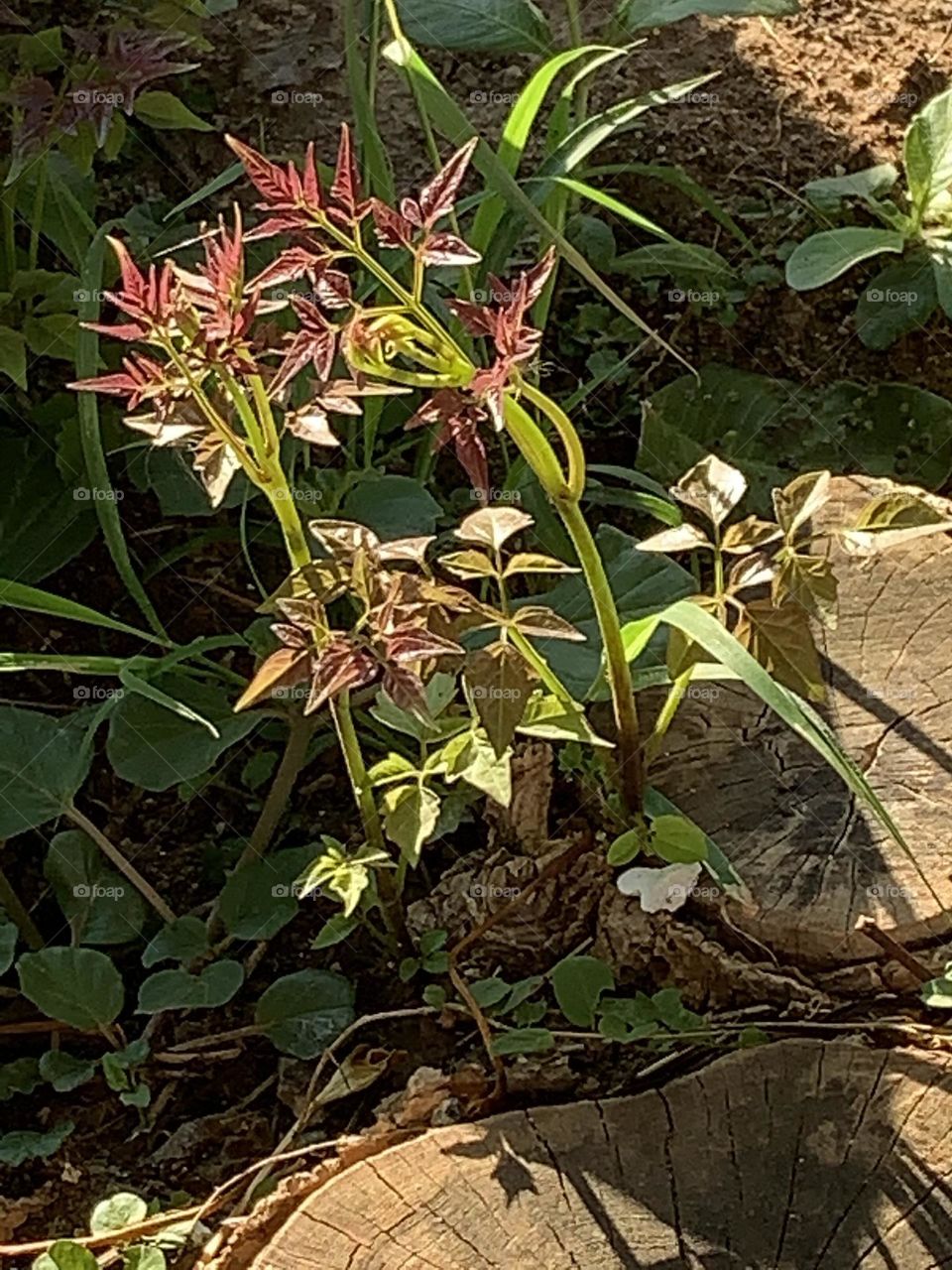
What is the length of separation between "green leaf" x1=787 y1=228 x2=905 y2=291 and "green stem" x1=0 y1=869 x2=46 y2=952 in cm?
84

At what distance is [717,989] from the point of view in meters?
1.18

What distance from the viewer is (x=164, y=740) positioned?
4.13ft

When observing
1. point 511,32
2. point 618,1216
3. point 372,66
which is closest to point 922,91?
point 511,32

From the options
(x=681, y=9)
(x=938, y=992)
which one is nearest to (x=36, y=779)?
(x=938, y=992)

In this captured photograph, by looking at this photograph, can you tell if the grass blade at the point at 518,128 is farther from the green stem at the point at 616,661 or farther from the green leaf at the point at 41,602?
the green leaf at the point at 41,602

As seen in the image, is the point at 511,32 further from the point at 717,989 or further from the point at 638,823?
the point at 717,989

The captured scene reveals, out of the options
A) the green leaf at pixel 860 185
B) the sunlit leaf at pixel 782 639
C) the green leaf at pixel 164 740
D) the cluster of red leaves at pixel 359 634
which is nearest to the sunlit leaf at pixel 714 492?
the sunlit leaf at pixel 782 639

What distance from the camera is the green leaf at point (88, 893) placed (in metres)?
1.31

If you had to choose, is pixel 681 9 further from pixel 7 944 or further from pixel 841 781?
pixel 7 944

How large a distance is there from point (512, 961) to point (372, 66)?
725 millimetres

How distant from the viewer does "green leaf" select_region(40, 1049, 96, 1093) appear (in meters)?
1.23

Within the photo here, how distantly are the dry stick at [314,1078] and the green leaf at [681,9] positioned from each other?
80 centimetres

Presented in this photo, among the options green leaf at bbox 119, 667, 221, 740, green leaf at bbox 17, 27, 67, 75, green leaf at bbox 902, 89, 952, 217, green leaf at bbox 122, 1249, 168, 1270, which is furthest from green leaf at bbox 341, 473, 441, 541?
green leaf at bbox 902, 89, 952, 217

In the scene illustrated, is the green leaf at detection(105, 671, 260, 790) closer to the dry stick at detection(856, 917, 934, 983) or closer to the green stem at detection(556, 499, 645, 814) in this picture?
the green stem at detection(556, 499, 645, 814)
